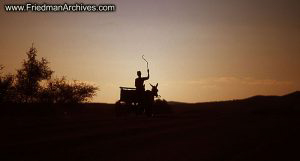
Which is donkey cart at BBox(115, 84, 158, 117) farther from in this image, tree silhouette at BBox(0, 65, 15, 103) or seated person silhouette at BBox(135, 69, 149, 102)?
tree silhouette at BBox(0, 65, 15, 103)

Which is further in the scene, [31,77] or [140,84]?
[31,77]

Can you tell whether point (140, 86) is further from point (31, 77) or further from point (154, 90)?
point (31, 77)

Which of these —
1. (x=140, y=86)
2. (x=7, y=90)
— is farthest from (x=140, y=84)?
(x=7, y=90)

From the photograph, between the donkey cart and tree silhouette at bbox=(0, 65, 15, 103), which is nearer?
the donkey cart

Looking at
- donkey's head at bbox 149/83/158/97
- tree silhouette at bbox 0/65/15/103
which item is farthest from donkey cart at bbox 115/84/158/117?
tree silhouette at bbox 0/65/15/103

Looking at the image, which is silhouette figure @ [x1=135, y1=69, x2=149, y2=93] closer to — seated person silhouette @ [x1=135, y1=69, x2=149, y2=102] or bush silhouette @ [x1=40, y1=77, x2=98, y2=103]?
seated person silhouette @ [x1=135, y1=69, x2=149, y2=102]

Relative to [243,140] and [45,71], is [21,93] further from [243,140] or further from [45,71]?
[243,140]

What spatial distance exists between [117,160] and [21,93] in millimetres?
38132

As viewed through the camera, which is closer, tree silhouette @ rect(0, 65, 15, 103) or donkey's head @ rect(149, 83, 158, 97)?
donkey's head @ rect(149, 83, 158, 97)

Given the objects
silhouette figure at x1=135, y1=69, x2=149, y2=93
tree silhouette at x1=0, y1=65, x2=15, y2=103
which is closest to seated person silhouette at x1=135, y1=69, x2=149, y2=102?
silhouette figure at x1=135, y1=69, x2=149, y2=93

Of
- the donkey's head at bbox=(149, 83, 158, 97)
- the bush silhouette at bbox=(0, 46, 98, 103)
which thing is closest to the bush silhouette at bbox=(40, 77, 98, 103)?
the bush silhouette at bbox=(0, 46, 98, 103)

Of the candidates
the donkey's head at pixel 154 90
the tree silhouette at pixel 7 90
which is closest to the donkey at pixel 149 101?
the donkey's head at pixel 154 90

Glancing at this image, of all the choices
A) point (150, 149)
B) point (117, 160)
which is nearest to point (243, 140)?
point (150, 149)

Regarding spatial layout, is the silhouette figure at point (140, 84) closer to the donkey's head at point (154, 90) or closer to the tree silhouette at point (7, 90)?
the donkey's head at point (154, 90)
